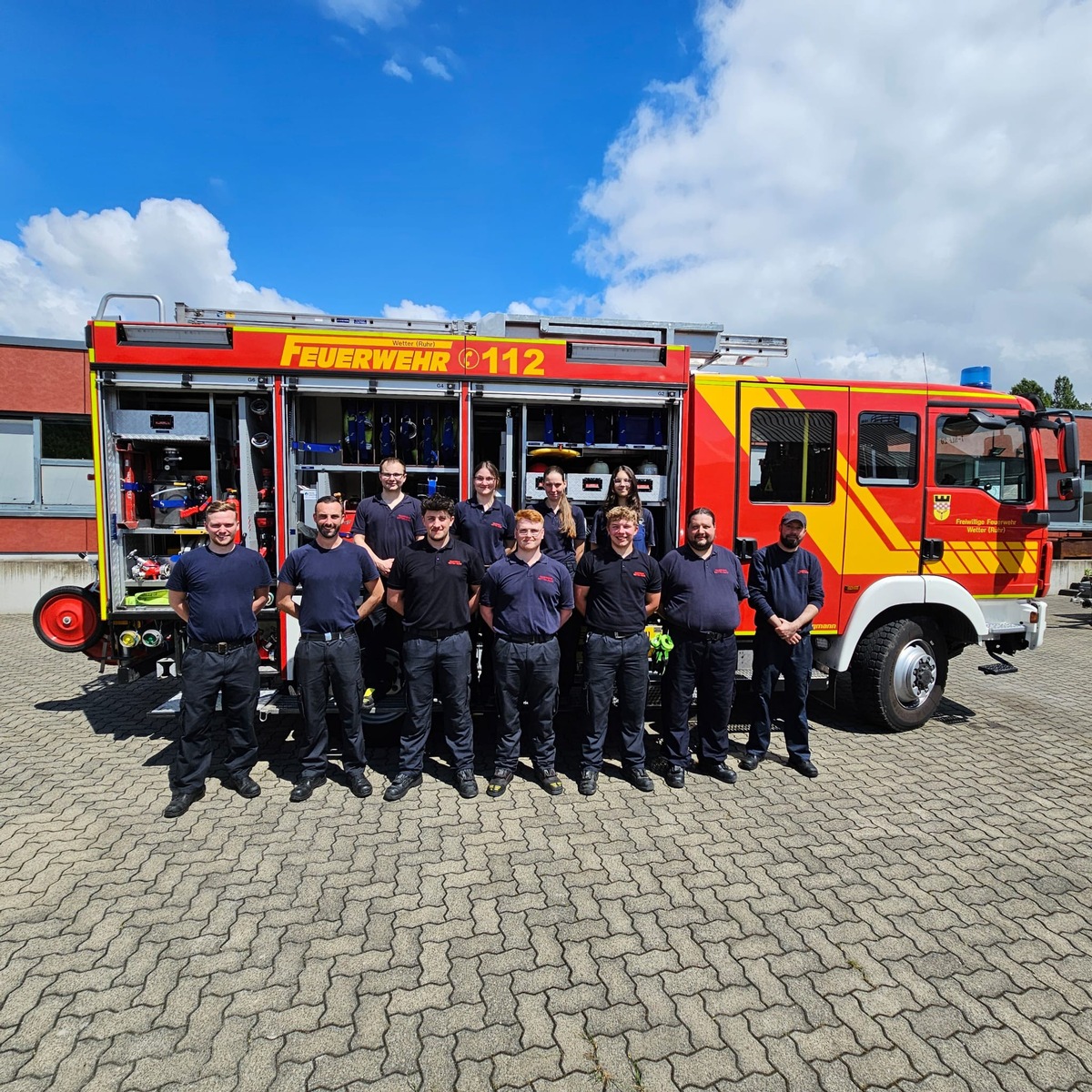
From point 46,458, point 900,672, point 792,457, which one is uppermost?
point 46,458

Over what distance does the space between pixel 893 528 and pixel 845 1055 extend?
392 cm

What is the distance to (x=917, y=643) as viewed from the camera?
5.20 m

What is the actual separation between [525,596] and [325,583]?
1.24 metres

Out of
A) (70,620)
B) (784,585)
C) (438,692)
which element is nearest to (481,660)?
(438,692)

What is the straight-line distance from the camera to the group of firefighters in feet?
13.0

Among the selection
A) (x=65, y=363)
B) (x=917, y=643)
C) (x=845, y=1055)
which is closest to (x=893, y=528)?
(x=917, y=643)

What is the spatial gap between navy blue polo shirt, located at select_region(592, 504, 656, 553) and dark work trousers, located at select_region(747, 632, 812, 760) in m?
1.05

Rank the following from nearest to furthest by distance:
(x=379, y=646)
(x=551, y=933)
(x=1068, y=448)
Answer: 1. (x=551, y=933)
2. (x=379, y=646)
3. (x=1068, y=448)

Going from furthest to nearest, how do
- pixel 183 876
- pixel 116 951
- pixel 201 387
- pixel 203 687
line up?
pixel 201 387 < pixel 203 687 < pixel 183 876 < pixel 116 951

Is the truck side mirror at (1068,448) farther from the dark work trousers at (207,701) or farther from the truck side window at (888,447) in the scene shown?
the dark work trousers at (207,701)

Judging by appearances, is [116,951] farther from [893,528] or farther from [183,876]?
[893,528]

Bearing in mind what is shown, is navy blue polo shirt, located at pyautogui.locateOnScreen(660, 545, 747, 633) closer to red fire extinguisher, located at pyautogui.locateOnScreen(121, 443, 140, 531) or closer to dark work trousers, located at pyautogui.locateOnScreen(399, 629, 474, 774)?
dark work trousers, located at pyautogui.locateOnScreen(399, 629, 474, 774)

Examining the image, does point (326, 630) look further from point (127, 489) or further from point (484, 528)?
point (127, 489)

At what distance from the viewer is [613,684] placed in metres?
4.21
